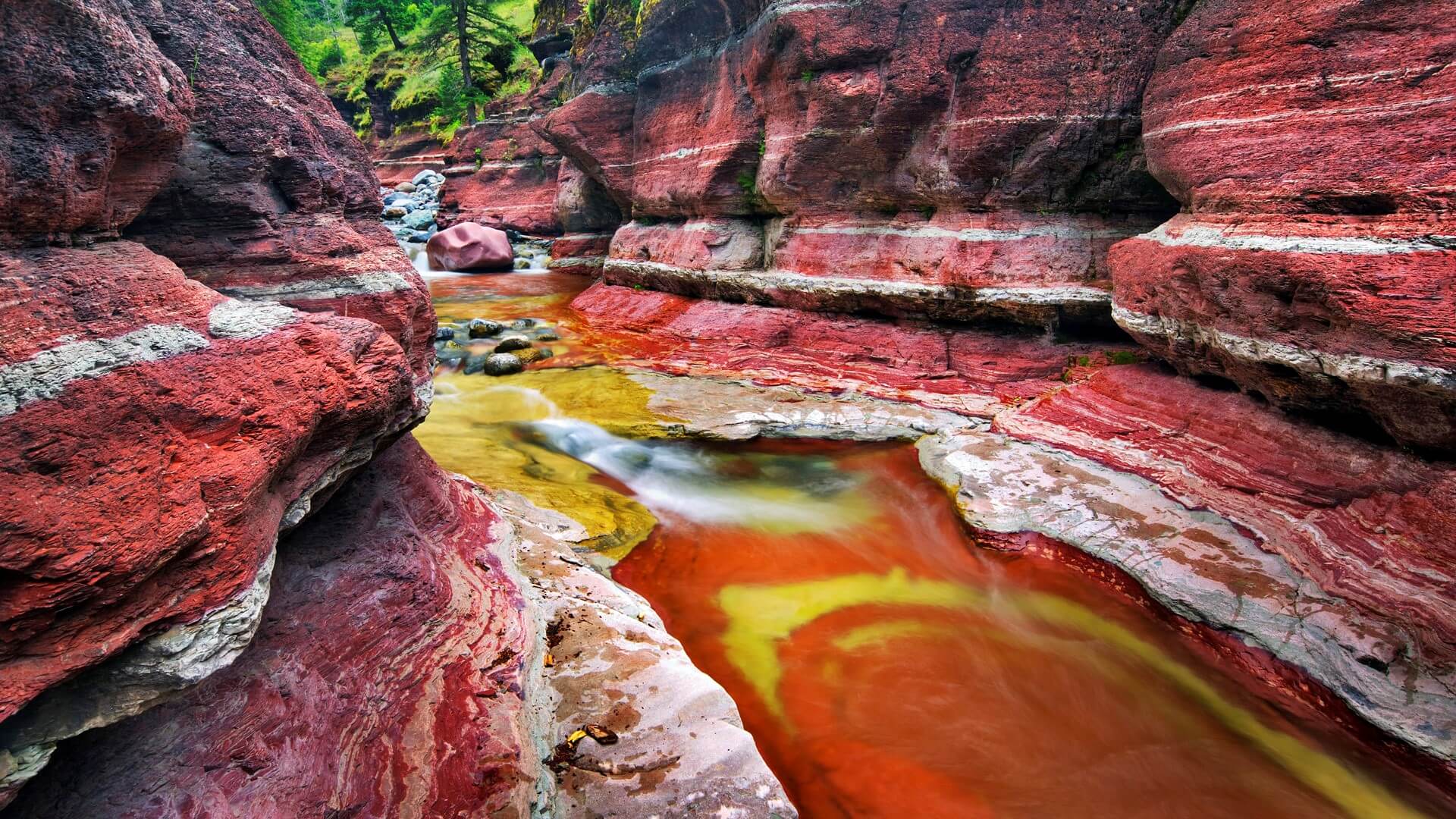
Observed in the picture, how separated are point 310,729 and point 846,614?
3.22 m

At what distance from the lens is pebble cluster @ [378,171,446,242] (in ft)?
71.4

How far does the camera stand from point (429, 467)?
4.70 metres

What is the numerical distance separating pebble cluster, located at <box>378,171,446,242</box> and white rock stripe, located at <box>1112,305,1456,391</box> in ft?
61.9

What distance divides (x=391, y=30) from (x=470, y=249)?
66.6ft

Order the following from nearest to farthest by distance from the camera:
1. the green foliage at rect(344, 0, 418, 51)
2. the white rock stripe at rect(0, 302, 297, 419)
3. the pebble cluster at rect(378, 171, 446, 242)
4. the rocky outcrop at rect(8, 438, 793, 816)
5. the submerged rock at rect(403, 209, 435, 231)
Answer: the white rock stripe at rect(0, 302, 297, 419) → the rocky outcrop at rect(8, 438, 793, 816) → the pebble cluster at rect(378, 171, 446, 242) → the submerged rock at rect(403, 209, 435, 231) → the green foliage at rect(344, 0, 418, 51)

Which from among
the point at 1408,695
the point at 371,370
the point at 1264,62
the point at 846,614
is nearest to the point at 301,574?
the point at 371,370

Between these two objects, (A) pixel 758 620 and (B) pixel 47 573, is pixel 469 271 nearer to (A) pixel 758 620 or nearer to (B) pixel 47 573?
(A) pixel 758 620

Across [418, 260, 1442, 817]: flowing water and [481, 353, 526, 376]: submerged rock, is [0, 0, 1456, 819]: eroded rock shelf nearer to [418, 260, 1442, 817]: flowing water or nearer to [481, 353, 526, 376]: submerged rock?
[418, 260, 1442, 817]: flowing water

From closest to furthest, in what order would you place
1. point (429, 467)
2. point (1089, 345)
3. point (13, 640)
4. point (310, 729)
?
point (13, 640) < point (310, 729) < point (429, 467) < point (1089, 345)

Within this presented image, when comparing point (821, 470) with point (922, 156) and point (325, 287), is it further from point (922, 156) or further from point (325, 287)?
point (922, 156)

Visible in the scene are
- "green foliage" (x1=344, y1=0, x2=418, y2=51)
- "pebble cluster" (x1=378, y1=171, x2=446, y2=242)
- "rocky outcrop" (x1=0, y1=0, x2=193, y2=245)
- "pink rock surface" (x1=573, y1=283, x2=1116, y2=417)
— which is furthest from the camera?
"green foliage" (x1=344, y1=0, x2=418, y2=51)

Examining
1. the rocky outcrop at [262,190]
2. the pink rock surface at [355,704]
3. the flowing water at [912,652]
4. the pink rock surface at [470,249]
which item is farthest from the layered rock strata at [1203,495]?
the pink rock surface at [470,249]

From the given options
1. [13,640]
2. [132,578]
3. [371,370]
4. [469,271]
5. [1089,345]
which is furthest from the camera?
[469,271]

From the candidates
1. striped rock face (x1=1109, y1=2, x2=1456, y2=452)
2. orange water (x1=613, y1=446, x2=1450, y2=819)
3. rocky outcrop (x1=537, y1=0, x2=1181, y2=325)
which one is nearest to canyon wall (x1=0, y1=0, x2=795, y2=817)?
orange water (x1=613, y1=446, x2=1450, y2=819)
